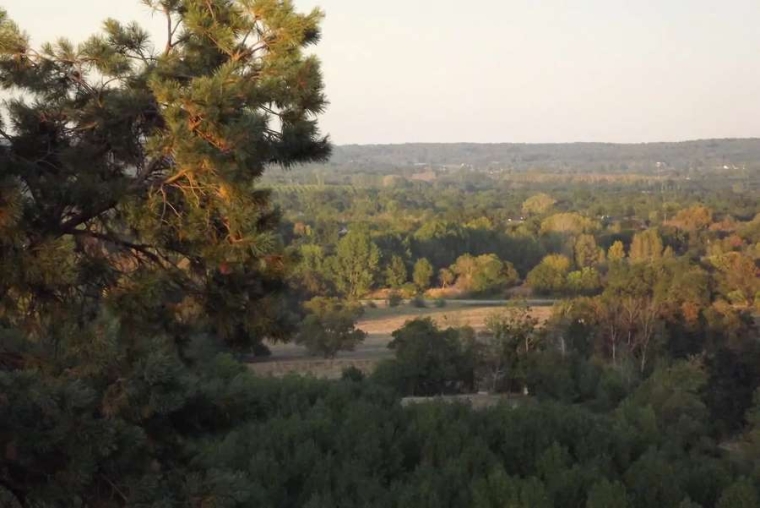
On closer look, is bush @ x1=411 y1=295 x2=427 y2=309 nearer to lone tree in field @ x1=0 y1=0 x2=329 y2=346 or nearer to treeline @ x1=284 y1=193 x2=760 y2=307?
treeline @ x1=284 y1=193 x2=760 y2=307

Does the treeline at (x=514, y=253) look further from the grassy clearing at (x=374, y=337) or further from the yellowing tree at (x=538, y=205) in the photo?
the yellowing tree at (x=538, y=205)

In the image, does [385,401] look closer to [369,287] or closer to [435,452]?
[435,452]

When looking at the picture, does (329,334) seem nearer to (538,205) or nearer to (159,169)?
(159,169)

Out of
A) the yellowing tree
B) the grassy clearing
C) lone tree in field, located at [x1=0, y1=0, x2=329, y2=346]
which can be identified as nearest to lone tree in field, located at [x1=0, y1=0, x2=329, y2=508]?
lone tree in field, located at [x1=0, y1=0, x2=329, y2=346]

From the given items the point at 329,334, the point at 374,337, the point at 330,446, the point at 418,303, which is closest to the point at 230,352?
the point at 330,446

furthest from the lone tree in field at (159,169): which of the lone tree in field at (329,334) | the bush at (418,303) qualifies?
the bush at (418,303)
